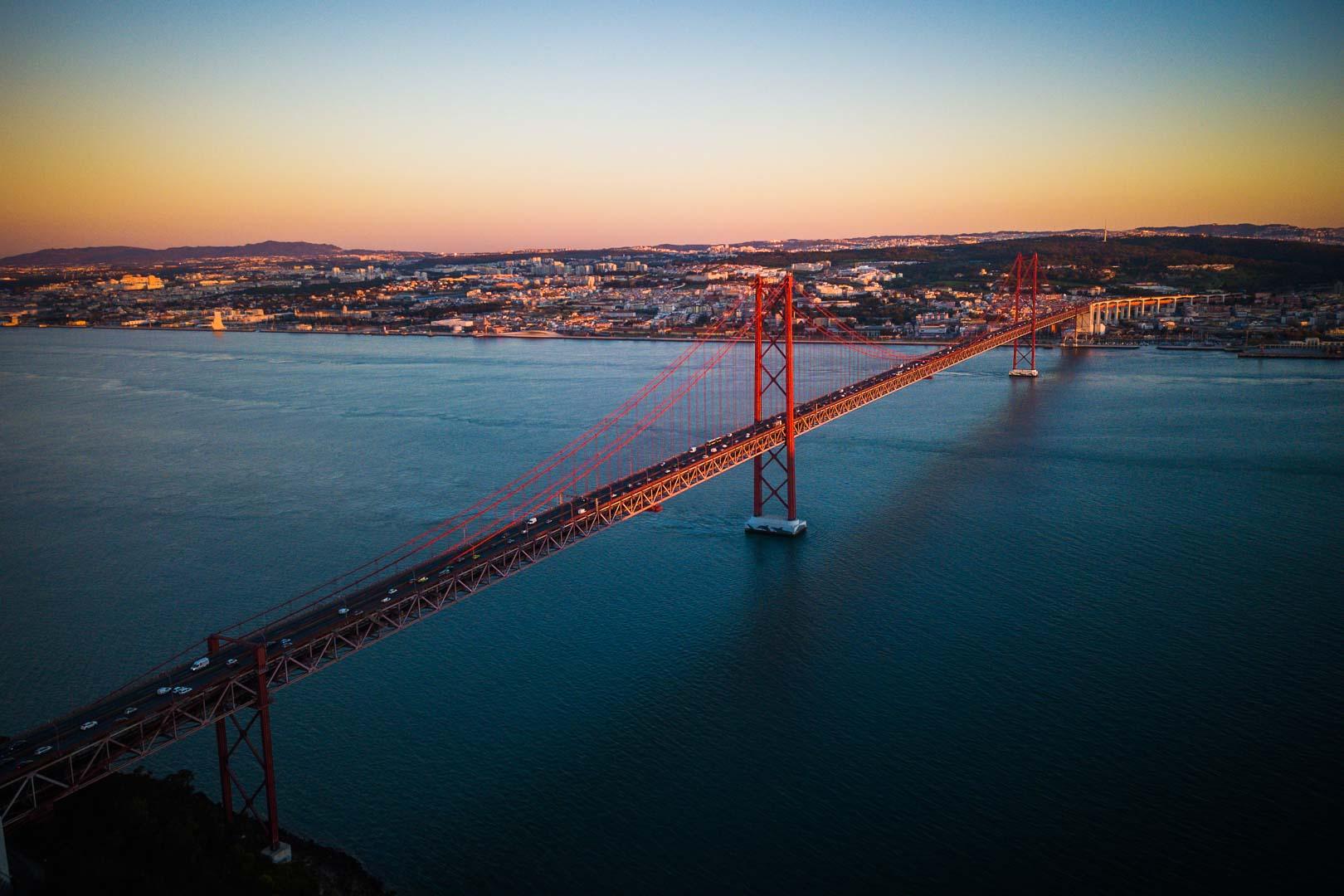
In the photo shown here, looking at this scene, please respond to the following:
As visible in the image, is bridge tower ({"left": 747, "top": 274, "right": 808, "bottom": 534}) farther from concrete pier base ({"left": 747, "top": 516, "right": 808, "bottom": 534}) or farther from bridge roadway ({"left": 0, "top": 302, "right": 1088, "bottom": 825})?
bridge roadway ({"left": 0, "top": 302, "right": 1088, "bottom": 825})

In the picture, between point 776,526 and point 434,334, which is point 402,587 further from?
point 434,334

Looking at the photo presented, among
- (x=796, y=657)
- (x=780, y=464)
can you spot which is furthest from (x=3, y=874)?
(x=780, y=464)

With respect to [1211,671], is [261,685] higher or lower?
higher

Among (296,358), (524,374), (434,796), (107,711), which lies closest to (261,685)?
(107,711)

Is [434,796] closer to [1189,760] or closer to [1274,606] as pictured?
[1189,760]

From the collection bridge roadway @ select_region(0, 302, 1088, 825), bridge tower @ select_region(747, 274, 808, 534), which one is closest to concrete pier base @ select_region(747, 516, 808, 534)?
bridge tower @ select_region(747, 274, 808, 534)
